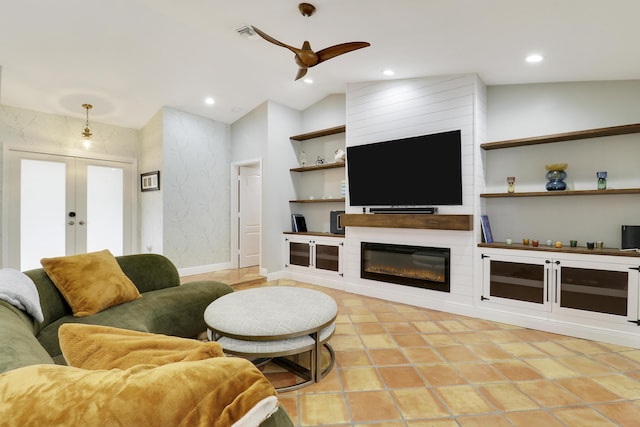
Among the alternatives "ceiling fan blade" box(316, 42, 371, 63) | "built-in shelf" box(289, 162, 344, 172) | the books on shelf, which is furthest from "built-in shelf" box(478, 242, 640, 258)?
"ceiling fan blade" box(316, 42, 371, 63)

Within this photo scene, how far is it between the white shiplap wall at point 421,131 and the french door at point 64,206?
404 centimetres

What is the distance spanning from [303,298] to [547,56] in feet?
9.90

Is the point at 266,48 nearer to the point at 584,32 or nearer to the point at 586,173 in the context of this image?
the point at 584,32

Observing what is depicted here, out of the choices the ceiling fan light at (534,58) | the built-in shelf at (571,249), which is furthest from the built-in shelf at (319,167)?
the ceiling fan light at (534,58)

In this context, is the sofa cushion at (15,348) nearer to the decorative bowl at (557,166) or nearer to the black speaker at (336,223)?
the black speaker at (336,223)

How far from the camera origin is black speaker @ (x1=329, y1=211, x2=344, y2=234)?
4.71 metres

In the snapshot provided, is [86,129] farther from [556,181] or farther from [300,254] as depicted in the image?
[556,181]

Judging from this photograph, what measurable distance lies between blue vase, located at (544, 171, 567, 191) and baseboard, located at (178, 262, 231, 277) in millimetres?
4937

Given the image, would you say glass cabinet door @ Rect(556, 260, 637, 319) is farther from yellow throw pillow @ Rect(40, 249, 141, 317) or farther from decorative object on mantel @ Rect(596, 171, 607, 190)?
yellow throw pillow @ Rect(40, 249, 141, 317)

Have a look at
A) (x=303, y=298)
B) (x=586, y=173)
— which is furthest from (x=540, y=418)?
(x=586, y=173)

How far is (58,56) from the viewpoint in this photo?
3.45 metres

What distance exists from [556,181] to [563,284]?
1.02 m

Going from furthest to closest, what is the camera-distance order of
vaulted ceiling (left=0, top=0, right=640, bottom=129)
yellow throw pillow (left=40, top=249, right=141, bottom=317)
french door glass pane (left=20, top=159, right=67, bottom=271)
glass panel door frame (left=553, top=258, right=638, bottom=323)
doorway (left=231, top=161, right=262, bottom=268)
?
doorway (left=231, top=161, right=262, bottom=268) → french door glass pane (left=20, top=159, right=67, bottom=271) → glass panel door frame (left=553, top=258, right=638, bottom=323) → vaulted ceiling (left=0, top=0, right=640, bottom=129) → yellow throw pillow (left=40, top=249, right=141, bottom=317)

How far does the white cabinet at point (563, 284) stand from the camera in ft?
8.61
